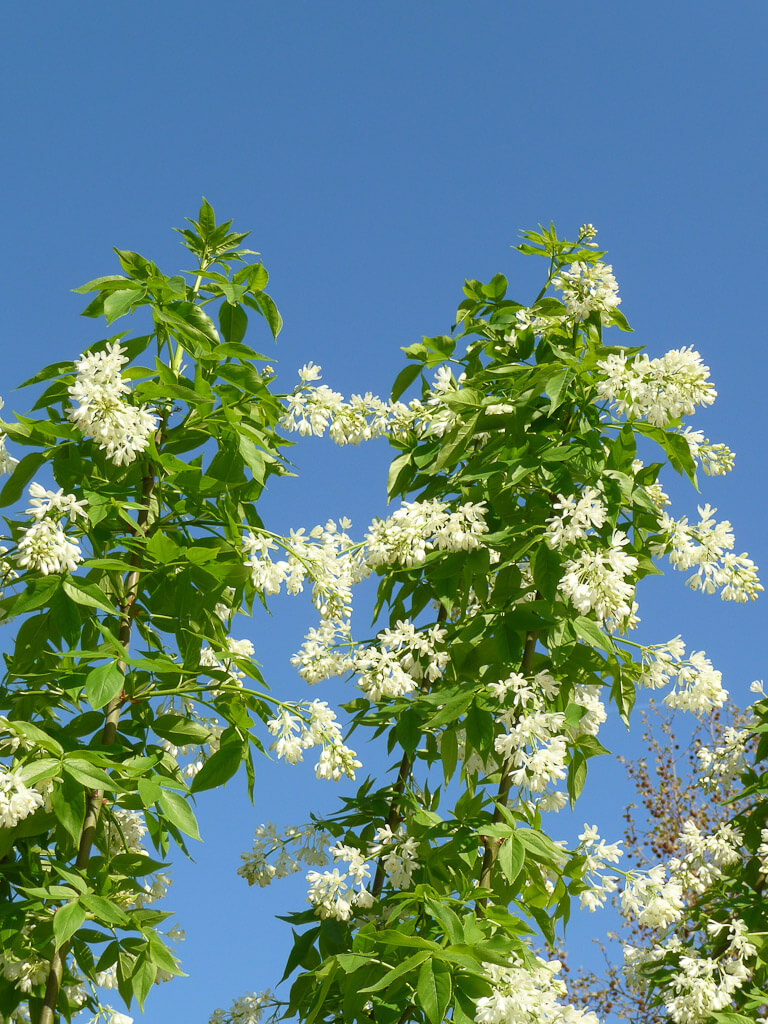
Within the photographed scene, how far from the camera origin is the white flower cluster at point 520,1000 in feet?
8.18

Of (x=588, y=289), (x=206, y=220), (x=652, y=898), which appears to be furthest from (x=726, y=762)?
(x=206, y=220)

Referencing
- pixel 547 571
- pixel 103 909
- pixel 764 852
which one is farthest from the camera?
pixel 764 852

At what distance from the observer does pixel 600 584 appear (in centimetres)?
282

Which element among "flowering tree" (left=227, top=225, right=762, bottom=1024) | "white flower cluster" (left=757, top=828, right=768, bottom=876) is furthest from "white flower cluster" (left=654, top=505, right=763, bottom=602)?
"white flower cluster" (left=757, top=828, right=768, bottom=876)

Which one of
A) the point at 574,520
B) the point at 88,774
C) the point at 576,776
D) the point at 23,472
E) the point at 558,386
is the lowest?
the point at 88,774

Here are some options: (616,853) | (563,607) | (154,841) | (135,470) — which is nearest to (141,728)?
(154,841)

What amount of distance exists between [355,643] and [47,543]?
1.16 metres

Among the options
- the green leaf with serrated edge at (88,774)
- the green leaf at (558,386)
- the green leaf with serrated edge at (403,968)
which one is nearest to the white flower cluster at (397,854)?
the green leaf with serrated edge at (403,968)

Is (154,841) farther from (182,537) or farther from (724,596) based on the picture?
(724,596)

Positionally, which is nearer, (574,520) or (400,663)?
(574,520)

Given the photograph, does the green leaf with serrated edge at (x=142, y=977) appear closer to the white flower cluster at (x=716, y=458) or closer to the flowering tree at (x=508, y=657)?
the flowering tree at (x=508, y=657)

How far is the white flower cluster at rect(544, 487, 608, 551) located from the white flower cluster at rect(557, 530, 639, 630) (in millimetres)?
69

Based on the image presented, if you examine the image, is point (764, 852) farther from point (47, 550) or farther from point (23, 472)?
point (23, 472)

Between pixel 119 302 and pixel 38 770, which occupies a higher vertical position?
pixel 119 302
